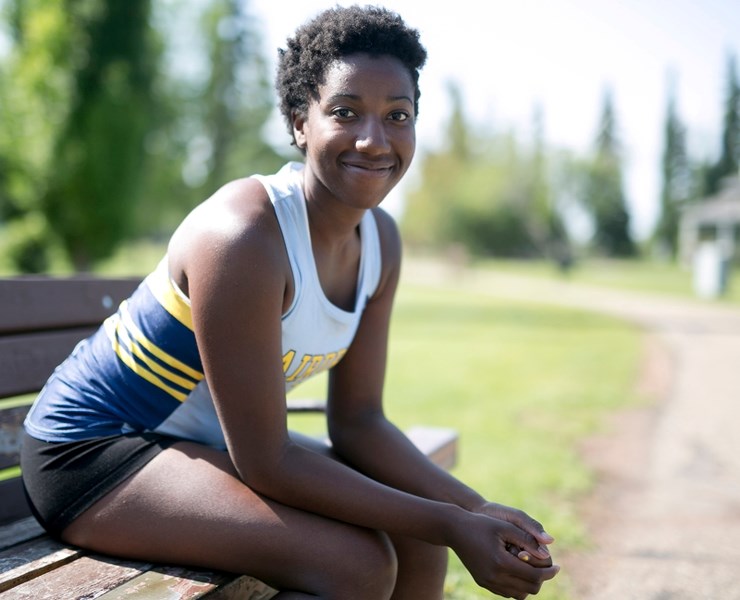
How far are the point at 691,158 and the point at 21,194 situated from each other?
3130 cm

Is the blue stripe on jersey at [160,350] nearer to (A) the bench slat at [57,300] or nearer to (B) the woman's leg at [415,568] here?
(B) the woman's leg at [415,568]

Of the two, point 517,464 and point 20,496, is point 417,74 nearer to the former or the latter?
point 20,496

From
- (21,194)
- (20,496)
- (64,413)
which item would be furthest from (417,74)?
(21,194)

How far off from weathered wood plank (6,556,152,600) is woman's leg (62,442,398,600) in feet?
0.12

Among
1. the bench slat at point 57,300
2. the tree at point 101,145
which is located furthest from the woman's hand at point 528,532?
the tree at point 101,145

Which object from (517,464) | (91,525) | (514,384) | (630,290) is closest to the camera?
(91,525)

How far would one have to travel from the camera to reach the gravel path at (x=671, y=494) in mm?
3266

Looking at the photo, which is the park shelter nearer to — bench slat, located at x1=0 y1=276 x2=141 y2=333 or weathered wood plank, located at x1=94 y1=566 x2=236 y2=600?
bench slat, located at x1=0 y1=276 x2=141 y2=333

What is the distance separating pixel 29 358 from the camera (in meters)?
2.51

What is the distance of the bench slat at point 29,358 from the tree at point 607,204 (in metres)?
44.6

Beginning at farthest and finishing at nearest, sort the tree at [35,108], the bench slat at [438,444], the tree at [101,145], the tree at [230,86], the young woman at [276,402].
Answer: the tree at [230,86] < the tree at [35,108] < the tree at [101,145] < the bench slat at [438,444] < the young woman at [276,402]

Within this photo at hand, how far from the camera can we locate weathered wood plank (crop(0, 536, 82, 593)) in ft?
5.32

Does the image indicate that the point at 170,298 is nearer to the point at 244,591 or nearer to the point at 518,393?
the point at 244,591

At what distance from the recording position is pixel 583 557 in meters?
3.49
